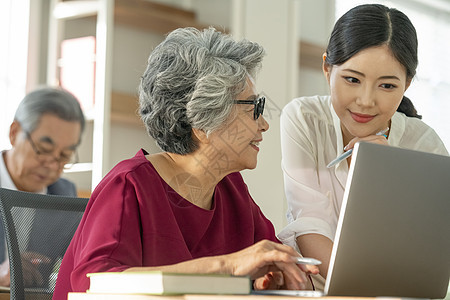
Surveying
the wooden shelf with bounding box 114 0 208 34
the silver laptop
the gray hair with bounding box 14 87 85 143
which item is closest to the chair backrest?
the silver laptop

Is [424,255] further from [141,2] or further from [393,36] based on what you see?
[141,2]

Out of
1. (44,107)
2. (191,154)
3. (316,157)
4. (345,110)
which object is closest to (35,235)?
(191,154)

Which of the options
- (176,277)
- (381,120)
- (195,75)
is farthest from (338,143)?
(176,277)

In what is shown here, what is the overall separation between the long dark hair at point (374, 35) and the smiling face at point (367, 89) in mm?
18

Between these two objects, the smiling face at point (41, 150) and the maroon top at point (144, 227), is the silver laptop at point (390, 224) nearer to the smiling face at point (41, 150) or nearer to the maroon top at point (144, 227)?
the maroon top at point (144, 227)

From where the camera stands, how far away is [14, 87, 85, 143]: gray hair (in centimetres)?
277

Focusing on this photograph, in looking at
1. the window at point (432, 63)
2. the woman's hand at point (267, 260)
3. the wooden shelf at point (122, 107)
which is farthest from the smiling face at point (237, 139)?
the window at point (432, 63)

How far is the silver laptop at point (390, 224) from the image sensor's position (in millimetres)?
1004

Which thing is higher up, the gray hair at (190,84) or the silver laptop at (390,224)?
the gray hair at (190,84)

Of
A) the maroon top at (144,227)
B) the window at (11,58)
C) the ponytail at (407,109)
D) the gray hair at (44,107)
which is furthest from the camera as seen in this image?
the window at (11,58)

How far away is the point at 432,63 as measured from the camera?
559 centimetres

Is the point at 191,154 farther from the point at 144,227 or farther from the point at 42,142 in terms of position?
the point at 42,142

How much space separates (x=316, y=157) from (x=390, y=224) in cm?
75

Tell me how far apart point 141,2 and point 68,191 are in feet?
6.22
